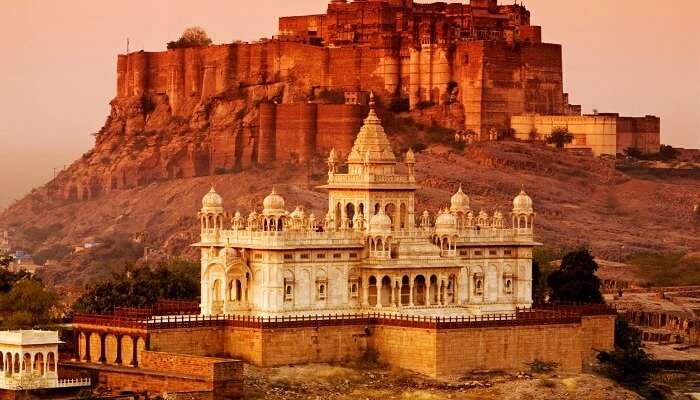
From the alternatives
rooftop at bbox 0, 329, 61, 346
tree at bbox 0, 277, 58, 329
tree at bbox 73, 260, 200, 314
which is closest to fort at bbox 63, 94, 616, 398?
rooftop at bbox 0, 329, 61, 346

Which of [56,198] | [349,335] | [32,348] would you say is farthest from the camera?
[56,198]

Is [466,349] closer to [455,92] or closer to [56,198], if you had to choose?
[455,92]

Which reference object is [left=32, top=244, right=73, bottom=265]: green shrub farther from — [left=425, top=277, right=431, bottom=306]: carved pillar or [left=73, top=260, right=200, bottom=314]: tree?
[left=425, top=277, right=431, bottom=306]: carved pillar

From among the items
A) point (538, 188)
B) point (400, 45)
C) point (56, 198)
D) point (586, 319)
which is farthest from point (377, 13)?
point (586, 319)

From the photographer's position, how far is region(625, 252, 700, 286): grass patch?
142 meters

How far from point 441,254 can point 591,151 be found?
59227 mm

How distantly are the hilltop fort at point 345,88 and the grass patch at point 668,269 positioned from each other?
55.5ft

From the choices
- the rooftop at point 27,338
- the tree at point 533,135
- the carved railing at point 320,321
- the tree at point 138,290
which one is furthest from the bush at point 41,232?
the rooftop at point 27,338

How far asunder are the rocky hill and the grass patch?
96.2 inches

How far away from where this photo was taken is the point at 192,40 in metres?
178

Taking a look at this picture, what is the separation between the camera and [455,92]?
160500 millimetres

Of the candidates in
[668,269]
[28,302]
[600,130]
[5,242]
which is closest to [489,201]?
[668,269]

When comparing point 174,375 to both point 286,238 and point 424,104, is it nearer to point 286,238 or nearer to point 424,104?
point 286,238

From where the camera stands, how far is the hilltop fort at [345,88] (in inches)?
6260
